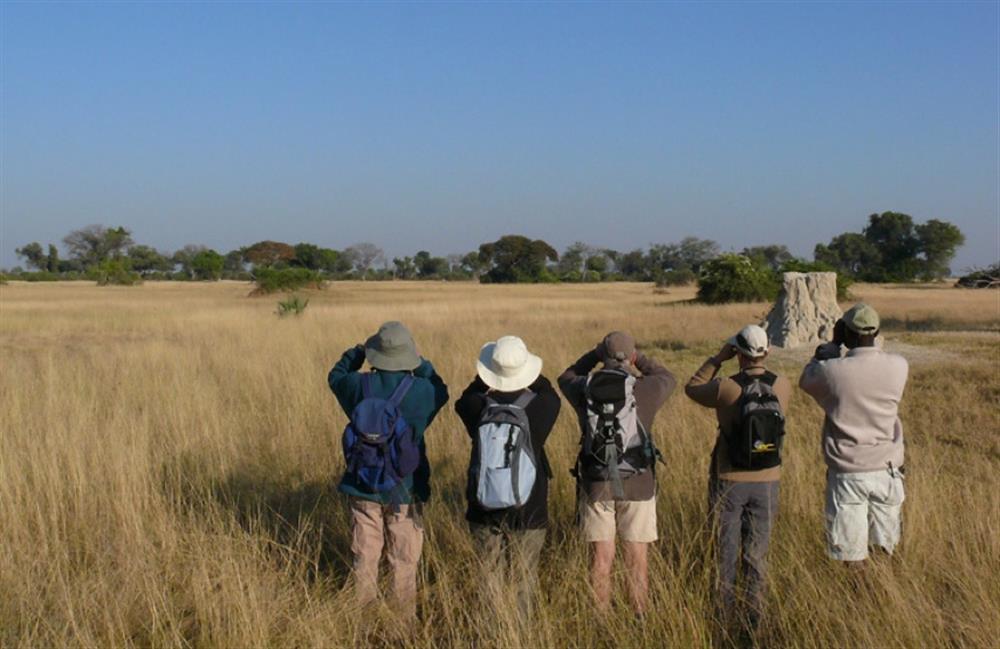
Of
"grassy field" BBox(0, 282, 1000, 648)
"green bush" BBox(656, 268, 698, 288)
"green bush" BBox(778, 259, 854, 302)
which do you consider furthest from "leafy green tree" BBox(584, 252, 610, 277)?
"grassy field" BBox(0, 282, 1000, 648)

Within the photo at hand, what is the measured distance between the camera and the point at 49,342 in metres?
16.9

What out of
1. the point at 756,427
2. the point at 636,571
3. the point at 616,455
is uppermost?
the point at 756,427

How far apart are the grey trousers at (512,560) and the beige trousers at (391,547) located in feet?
1.13

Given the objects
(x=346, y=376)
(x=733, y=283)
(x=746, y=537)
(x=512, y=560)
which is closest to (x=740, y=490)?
(x=746, y=537)

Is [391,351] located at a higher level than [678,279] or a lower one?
higher

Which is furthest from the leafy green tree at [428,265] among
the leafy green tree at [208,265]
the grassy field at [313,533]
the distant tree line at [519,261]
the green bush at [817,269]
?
the grassy field at [313,533]

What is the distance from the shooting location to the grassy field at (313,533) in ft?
12.6

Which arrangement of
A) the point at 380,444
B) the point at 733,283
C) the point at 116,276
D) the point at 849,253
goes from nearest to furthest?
the point at 380,444, the point at 733,283, the point at 116,276, the point at 849,253

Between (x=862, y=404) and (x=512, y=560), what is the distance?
70.5 inches

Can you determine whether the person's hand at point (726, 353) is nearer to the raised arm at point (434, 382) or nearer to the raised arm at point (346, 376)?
the raised arm at point (434, 382)

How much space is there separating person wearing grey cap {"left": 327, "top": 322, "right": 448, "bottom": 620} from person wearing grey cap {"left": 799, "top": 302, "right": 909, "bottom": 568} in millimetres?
1831

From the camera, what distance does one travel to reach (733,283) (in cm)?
3142

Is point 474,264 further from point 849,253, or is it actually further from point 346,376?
point 346,376

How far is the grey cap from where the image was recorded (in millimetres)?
3961
